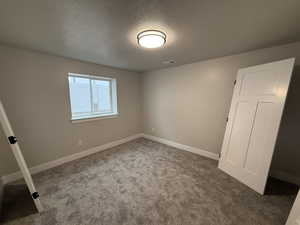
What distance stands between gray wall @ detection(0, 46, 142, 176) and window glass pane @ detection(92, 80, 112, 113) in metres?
0.34

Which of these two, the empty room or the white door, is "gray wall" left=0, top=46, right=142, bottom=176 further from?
the white door

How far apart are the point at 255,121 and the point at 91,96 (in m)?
3.60

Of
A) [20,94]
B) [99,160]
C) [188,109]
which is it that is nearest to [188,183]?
[188,109]

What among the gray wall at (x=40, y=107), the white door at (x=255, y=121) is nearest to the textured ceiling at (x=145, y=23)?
the gray wall at (x=40, y=107)

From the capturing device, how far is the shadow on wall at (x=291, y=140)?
1957 mm

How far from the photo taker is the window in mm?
2900

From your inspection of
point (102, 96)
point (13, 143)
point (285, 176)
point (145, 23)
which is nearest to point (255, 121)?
point (285, 176)

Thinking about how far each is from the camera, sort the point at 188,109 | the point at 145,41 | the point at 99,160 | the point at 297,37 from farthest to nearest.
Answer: the point at 188,109 → the point at 99,160 → the point at 297,37 → the point at 145,41

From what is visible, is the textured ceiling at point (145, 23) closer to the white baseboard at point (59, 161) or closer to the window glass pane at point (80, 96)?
the window glass pane at point (80, 96)

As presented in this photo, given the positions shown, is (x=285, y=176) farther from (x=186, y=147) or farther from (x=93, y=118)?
(x=93, y=118)

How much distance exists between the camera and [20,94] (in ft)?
6.89

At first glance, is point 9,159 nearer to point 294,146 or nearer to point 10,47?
point 10,47

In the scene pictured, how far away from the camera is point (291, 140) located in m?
2.02

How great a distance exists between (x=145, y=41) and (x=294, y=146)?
9.68 ft
